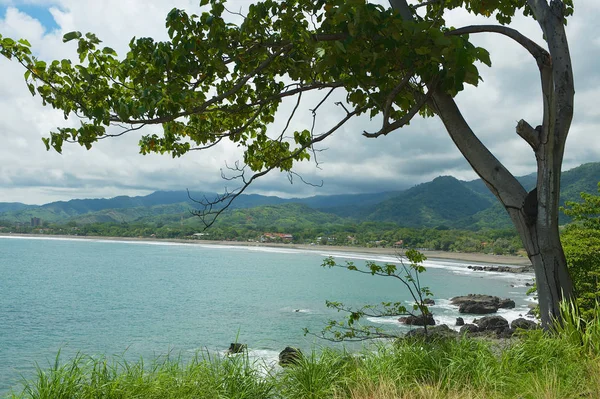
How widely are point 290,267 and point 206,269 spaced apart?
1225cm

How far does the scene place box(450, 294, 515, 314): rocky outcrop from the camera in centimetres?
3294

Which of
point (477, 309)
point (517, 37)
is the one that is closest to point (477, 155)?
point (517, 37)

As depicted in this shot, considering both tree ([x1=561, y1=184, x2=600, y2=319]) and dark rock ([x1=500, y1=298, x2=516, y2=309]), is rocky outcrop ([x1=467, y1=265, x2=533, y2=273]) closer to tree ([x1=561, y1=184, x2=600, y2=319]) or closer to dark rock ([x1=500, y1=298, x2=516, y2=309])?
dark rock ([x1=500, y1=298, x2=516, y2=309])

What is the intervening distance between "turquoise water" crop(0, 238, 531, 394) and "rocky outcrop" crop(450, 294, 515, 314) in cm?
82

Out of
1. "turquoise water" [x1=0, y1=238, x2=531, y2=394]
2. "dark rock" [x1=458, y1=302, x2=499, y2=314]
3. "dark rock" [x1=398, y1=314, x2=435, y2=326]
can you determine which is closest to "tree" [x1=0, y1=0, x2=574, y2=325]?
"dark rock" [x1=398, y1=314, x2=435, y2=326]

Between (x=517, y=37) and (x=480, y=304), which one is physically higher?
(x=517, y=37)

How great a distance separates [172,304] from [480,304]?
23237mm

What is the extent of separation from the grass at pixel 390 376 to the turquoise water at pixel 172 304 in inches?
137

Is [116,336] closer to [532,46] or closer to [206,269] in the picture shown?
[532,46]

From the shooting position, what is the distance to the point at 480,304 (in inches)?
1344

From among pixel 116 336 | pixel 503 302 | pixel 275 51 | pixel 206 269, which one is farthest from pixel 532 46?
pixel 206 269

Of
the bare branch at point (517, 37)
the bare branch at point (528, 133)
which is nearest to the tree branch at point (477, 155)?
the bare branch at point (528, 133)

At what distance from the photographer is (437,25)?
5.95 m

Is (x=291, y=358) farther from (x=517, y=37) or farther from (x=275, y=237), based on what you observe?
(x=275, y=237)
